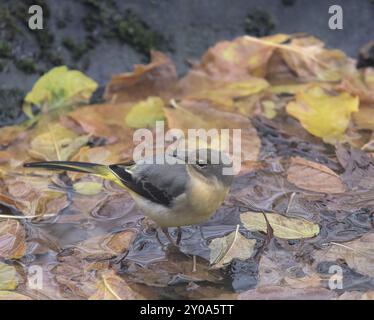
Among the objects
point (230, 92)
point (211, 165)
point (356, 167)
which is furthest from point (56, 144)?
point (356, 167)

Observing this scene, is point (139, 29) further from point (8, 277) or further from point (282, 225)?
point (8, 277)

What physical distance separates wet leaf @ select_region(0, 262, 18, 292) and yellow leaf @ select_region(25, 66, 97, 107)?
1.66 meters

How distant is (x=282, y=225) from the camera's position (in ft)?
11.5

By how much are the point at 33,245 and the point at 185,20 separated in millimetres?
2535

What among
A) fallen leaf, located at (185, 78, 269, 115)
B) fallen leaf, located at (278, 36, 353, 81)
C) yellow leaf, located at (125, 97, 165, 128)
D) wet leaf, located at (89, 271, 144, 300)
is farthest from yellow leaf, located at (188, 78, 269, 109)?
wet leaf, located at (89, 271, 144, 300)

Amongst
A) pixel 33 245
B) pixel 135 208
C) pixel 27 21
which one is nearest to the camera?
pixel 33 245

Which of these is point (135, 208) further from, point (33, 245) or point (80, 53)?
point (80, 53)

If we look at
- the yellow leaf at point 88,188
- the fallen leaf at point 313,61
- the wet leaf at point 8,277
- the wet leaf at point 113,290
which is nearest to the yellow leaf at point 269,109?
the fallen leaf at point 313,61

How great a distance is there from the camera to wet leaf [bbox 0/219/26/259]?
3413mm

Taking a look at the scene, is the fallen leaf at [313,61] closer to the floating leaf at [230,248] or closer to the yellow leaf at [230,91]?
the yellow leaf at [230,91]

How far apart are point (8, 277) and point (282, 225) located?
139 centimetres

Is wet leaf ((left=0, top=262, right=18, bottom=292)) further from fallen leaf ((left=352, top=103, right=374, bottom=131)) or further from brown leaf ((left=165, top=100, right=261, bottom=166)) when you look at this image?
fallen leaf ((left=352, top=103, right=374, bottom=131))

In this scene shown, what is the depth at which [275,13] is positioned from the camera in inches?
213
